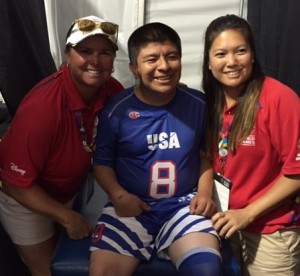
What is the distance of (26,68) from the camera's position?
8.50 feet

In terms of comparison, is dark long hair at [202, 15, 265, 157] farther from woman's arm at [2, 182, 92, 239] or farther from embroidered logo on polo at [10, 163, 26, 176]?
embroidered logo on polo at [10, 163, 26, 176]

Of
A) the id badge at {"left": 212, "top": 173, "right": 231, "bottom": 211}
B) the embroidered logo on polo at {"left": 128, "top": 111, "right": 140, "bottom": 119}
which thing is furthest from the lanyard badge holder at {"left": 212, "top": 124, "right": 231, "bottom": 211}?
the embroidered logo on polo at {"left": 128, "top": 111, "right": 140, "bottom": 119}

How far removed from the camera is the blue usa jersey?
1.66 m

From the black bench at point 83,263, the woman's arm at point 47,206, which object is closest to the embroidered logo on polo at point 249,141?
the black bench at point 83,263

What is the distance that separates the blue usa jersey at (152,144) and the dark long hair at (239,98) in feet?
0.19

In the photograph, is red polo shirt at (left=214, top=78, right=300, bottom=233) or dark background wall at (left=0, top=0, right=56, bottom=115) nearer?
red polo shirt at (left=214, top=78, right=300, bottom=233)

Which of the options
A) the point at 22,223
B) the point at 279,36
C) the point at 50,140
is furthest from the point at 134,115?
the point at 279,36

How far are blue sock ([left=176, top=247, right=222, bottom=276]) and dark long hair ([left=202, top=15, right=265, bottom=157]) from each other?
40 centimetres

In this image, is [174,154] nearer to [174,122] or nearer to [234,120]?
[174,122]

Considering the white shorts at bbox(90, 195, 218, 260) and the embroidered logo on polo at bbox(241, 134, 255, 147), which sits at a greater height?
the embroidered logo on polo at bbox(241, 134, 255, 147)

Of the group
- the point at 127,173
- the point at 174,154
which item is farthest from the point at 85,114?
the point at 174,154

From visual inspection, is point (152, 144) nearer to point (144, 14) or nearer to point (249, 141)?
point (249, 141)

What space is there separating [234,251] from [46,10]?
215 centimetres

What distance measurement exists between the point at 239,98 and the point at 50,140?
0.74m
